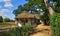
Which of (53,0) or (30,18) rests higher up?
(53,0)

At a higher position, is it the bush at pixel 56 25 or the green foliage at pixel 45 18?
the bush at pixel 56 25

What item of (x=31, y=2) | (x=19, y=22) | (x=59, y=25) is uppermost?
(x=31, y=2)

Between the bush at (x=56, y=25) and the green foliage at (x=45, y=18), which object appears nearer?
the bush at (x=56, y=25)

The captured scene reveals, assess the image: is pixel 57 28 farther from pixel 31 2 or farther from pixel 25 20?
pixel 25 20

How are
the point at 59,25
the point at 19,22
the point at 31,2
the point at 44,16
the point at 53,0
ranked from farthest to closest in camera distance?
the point at 19,22, the point at 44,16, the point at 53,0, the point at 31,2, the point at 59,25

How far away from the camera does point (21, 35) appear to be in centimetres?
1656

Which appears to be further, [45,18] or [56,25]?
[45,18]

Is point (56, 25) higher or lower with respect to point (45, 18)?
higher

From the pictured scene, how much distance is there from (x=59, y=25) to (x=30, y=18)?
111ft

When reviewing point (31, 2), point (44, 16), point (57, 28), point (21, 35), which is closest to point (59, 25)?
point (57, 28)

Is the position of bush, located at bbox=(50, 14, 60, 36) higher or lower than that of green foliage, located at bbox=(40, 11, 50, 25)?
higher

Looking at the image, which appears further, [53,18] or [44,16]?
[44,16]

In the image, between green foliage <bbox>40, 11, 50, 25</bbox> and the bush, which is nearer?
the bush

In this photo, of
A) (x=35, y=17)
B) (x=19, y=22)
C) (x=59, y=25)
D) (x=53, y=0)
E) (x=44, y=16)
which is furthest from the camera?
(x=35, y=17)
